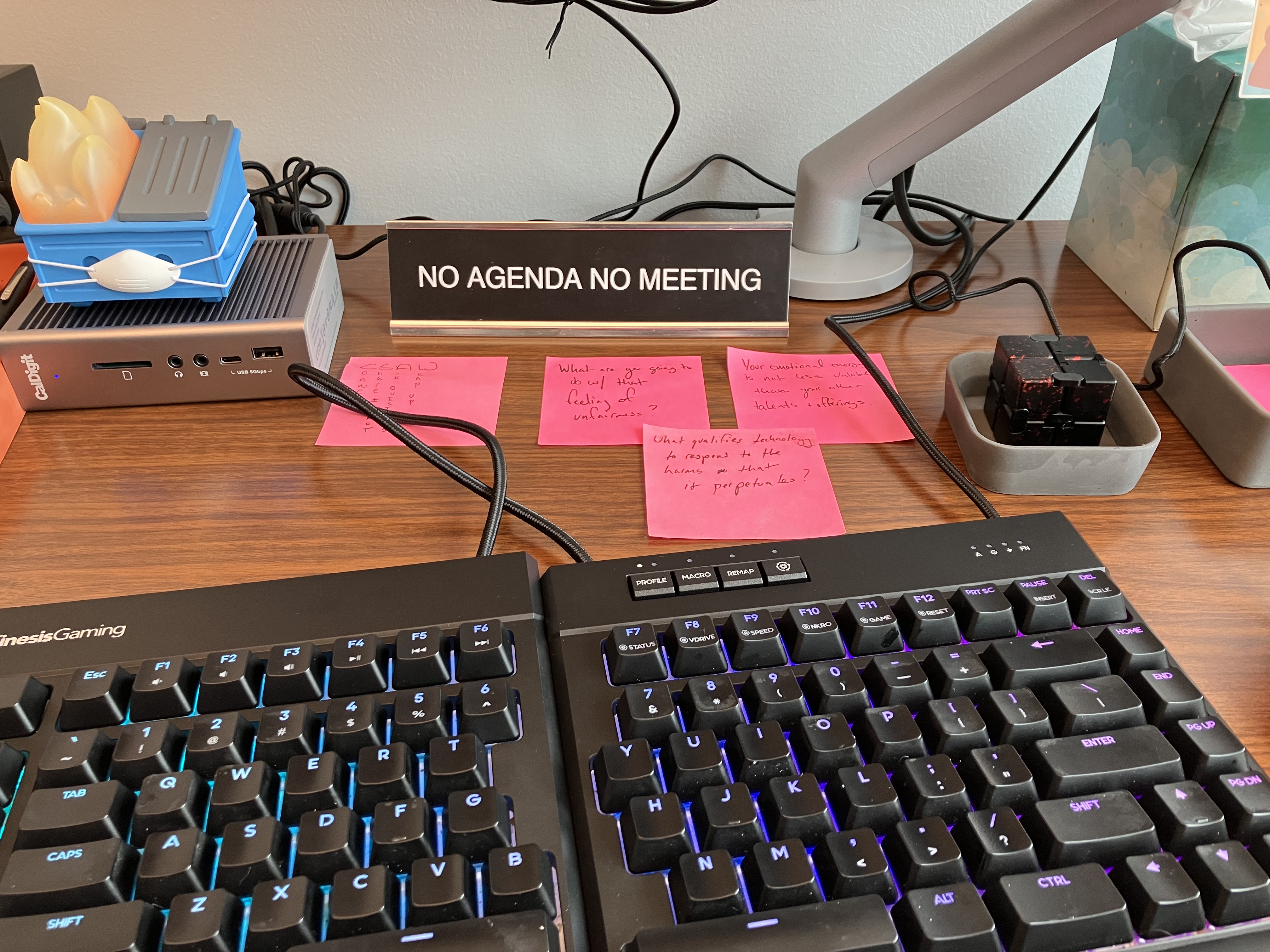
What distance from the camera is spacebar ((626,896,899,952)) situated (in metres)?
0.29

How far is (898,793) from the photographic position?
34 centimetres

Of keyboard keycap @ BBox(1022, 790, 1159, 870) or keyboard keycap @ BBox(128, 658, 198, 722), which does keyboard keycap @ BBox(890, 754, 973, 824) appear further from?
keyboard keycap @ BBox(128, 658, 198, 722)

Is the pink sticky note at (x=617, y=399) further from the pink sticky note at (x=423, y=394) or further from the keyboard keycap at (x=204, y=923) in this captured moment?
the keyboard keycap at (x=204, y=923)

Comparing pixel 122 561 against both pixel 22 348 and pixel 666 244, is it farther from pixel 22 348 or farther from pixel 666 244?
pixel 666 244

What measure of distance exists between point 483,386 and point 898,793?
1.37 ft

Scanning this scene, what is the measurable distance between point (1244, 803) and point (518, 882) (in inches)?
10.2

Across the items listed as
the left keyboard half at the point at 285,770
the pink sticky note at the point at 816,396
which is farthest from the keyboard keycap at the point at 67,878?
the pink sticky note at the point at 816,396

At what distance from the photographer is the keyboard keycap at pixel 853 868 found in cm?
30

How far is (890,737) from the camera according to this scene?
35cm

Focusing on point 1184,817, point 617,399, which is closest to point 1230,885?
point 1184,817

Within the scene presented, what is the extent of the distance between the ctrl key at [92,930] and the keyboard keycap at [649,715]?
173 mm

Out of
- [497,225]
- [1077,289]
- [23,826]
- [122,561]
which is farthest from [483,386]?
[1077,289]

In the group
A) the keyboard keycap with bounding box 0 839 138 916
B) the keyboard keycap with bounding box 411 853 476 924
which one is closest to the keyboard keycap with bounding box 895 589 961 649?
the keyboard keycap with bounding box 411 853 476 924

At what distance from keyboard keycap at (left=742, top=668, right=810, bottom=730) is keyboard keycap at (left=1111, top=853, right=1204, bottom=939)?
0.12 meters
